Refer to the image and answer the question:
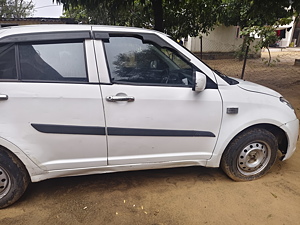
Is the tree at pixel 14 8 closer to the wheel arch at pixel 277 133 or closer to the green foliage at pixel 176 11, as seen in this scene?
the green foliage at pixel 176 11

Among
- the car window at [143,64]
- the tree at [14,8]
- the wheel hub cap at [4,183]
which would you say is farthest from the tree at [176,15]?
the tree at [14,8]

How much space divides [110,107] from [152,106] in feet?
1.36

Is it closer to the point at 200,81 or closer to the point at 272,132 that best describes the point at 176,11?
the point at 272,132

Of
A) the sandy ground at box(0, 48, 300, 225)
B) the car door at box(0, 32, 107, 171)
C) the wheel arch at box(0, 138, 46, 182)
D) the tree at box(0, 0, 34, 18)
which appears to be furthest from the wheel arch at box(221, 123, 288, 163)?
the tree at box(0, 0, 34, 18)

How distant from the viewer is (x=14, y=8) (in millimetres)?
27312

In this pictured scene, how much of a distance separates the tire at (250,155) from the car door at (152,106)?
0.30 metres

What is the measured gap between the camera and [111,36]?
7.61 ft

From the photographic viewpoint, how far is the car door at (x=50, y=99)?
6.82ft

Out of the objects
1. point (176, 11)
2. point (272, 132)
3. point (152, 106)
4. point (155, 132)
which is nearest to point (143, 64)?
point (152, 106)

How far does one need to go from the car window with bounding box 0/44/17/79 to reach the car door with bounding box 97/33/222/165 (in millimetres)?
783

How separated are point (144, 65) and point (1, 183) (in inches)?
73.0

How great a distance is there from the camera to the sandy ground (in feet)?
7.41

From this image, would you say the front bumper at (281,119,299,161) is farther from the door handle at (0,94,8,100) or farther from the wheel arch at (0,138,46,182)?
the door handle at (0,94,8,100)

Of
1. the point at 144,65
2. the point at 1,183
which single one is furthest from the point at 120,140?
the point at 1,183
